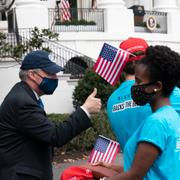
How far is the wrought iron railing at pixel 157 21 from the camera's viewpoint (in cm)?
2878

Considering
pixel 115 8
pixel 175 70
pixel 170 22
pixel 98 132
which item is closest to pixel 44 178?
pixel 175 70

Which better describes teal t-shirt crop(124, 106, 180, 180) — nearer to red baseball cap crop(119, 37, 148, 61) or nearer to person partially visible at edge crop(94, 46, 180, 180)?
person partially visible at edge crop(94, 46, 180, 180)

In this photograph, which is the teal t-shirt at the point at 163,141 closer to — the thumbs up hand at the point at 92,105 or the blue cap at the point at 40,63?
the thumbs up hand at the point at 92,105

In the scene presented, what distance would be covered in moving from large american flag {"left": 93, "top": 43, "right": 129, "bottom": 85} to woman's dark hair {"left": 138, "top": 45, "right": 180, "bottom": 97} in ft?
3.65

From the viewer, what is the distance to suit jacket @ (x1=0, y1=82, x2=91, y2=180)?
154 inches

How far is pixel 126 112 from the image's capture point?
13.8 ft

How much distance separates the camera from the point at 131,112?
4.15m

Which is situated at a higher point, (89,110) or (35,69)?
(35,69)

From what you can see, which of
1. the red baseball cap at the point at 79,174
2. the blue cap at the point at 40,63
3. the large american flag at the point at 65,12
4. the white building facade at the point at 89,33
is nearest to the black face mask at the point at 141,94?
the red baseball cap at the point at 79,174

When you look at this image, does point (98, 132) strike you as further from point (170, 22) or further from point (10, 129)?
A: point (170, 22)

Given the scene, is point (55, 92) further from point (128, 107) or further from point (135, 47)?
point (128, 107)

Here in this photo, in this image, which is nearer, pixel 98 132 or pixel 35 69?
pixel 35 69

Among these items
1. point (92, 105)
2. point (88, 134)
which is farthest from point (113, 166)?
point (88, 134)

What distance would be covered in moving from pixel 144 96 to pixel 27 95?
1132 millimetres
